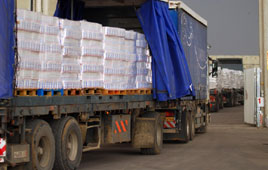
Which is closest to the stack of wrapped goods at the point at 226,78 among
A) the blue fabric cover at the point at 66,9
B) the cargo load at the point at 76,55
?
the blue fabric cover at the point at 66,9

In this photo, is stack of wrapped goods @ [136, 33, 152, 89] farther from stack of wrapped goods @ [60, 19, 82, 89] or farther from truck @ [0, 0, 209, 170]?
stack of wrapped goods @ [60, 19, 82, 89]

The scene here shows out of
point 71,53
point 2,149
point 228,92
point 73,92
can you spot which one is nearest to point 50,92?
point 73,92

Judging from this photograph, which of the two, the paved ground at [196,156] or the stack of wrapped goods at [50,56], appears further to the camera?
the paved ground at [196,156]

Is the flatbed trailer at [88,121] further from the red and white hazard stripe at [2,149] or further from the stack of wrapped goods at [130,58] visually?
the stack of wrapped goods at [130,58]

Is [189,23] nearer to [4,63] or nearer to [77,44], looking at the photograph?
[77,44]

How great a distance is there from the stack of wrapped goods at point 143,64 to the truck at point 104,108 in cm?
21

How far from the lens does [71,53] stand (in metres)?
10.6

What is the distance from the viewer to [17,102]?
895 centimetres

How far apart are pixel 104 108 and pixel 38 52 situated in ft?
9.67

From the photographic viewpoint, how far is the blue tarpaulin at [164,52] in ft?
47.6

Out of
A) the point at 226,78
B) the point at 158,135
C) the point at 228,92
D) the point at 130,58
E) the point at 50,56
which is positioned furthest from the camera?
the point at 228,92

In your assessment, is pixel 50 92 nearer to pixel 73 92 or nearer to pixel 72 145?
pixel 73 92

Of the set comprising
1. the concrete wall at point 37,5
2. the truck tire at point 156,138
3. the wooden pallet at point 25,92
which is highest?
the concrete wall at point 37,5

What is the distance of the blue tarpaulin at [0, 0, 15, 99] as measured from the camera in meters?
8.59
